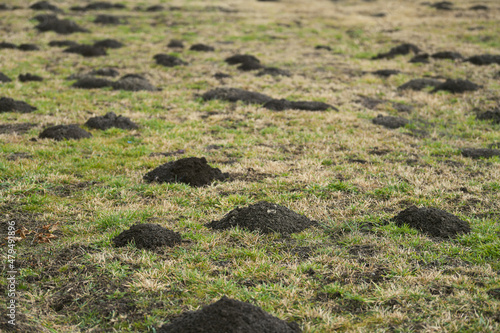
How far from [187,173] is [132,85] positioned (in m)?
8.42

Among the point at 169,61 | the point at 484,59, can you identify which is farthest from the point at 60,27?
the point at 484,59

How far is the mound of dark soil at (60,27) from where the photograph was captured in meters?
25.3

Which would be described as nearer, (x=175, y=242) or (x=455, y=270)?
(x=455, y=270)

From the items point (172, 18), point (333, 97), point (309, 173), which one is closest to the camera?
point (309, 173)

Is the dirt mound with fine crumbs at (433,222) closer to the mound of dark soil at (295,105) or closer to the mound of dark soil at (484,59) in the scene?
the mound of dark soil at (295,105)

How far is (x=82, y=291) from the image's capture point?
4.77 meters

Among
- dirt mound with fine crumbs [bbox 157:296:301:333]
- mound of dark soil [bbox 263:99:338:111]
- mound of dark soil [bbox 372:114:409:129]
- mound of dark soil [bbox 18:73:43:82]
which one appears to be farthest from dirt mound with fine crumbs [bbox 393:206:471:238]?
mound of dark soil [bbox 18:73:43:82]

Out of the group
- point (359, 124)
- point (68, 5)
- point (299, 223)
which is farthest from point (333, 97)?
point (68, 5)

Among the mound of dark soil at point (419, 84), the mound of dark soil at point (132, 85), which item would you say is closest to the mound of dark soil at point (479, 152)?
the mound of dark soil at point (419, 84)

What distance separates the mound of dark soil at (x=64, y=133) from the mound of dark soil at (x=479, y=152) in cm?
895

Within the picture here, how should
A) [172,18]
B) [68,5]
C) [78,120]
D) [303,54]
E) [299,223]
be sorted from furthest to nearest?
[68,5] → [172,18] → [303,54] → [78,120] → [299,223]

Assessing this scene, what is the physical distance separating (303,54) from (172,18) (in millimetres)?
13338

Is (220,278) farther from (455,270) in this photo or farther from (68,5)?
(68,5)

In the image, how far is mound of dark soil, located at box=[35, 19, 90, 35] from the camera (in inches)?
995
